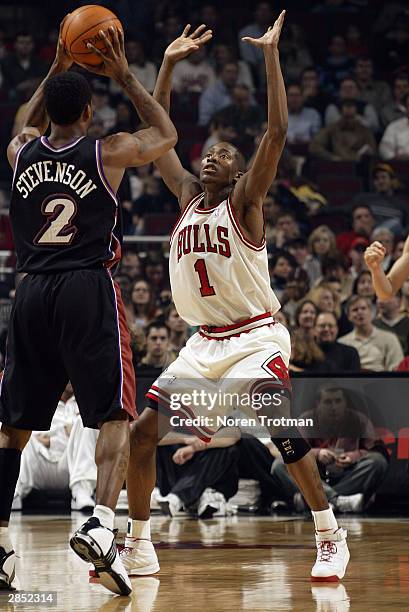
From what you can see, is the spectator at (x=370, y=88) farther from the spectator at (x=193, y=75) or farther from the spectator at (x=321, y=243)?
the spectator at (x=321, y=243)

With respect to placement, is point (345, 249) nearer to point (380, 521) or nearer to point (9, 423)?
point (380, 521)

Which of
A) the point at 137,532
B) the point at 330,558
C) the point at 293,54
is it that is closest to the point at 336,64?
the point at 293,54

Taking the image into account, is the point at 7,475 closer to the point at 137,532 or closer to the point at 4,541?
the point at 4,541

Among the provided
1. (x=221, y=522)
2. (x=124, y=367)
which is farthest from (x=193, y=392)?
(x=221, y=522)

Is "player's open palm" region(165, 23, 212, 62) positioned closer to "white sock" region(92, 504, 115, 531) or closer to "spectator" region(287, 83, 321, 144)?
"white sock" region(92, 504, 115, 531)

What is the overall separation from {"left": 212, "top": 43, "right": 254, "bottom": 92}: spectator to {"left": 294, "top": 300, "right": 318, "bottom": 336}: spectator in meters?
6.33

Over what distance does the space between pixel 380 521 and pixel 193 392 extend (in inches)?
131

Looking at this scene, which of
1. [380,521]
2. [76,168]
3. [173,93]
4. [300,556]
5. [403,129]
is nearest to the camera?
[76,168]

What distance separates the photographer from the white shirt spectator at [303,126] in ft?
51.6

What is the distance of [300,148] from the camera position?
15516 mm

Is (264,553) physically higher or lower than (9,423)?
lower

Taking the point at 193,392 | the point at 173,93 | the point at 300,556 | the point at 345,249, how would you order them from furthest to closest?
the point at 173,93, the point at 345,249, the point at 300,556, the point at 193,392

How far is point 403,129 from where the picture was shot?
1536 cm

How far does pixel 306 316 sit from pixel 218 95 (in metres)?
6.36
